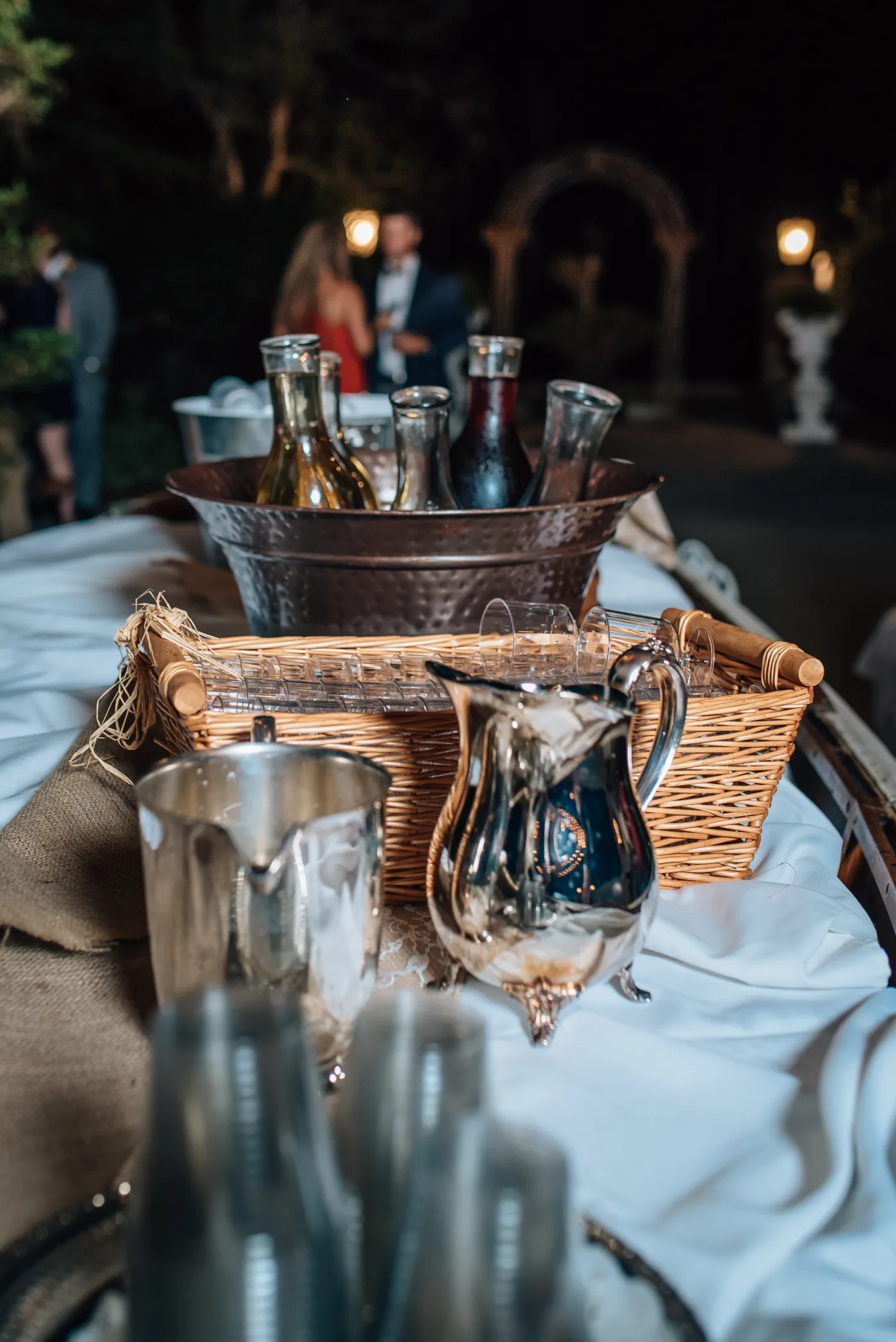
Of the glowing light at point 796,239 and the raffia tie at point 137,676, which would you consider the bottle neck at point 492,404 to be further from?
the glowing light at point 796,239

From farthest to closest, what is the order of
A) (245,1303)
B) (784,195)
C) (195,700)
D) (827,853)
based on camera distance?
(784,195) < (827,853) < (195,700) < (245,1303)

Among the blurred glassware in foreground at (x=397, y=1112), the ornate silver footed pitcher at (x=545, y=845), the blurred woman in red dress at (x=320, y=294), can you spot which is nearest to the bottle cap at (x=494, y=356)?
the ornate silver footed pitcher at (x=545, y=845)

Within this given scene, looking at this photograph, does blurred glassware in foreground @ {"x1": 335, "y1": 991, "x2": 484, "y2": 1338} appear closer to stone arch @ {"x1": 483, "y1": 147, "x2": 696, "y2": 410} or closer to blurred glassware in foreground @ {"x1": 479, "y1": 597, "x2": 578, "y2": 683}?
blurred glassware in foreground @ {"x1": 479, "y1": 597, "x2": 578, "y2": 683}

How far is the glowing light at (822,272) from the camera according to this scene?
9375mm

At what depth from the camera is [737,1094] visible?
51 cm

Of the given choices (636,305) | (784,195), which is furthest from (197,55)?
(784,195)

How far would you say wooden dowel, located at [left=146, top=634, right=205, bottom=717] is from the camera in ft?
1.92

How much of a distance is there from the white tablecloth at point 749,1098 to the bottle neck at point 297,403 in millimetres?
453

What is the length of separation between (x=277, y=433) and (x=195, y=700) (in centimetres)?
38

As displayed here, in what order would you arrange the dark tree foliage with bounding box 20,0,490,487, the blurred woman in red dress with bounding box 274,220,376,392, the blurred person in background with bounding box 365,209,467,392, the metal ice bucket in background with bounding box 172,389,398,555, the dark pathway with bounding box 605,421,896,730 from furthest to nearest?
1. the dark tree foliage with bounding box 20,0,490,487
2. the dark pathway with bounding box 605,421,896,730
3. the blurred person in background with bounding box 365,209,467,392
4. the blurred woman in red dress with bounding box 274,220,376,392
5. the metal ice bucket in background with bounding box 172,389,398,555

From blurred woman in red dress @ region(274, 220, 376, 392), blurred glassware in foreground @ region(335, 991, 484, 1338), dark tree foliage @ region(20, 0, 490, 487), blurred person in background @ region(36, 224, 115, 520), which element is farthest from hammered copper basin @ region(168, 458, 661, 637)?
dark tree foliage @ region(20, 0, 490, 487)

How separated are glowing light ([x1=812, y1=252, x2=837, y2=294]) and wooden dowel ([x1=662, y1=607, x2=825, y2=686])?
9.37m

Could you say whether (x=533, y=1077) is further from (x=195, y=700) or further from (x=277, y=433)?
(x=277, y=433)

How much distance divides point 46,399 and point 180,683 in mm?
4880
